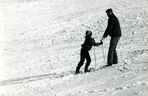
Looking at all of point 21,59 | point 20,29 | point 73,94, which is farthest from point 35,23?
point 73,94

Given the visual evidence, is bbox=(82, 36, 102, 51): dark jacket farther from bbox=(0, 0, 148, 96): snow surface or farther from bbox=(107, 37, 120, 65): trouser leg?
bbox=(0, 0, 148, 96): snow surface

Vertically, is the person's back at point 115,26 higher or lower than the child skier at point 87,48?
higher

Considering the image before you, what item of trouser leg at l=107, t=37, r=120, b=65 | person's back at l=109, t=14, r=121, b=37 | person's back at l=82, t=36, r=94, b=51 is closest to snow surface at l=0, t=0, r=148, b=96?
trouser leg at l=107, t=37, r=120, b=65

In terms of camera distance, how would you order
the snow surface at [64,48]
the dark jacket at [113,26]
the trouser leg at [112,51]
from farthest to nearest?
the trouser leg at [112,51] < the dark jacket at [113,26] < the snow surface at [64,48]

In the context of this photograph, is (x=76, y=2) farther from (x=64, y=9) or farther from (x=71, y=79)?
(x=71, y=79)

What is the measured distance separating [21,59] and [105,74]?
3.03 metres

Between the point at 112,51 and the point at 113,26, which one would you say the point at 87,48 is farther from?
the point at 113,26

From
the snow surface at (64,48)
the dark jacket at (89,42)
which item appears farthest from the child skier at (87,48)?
the snow surface at (64,48)

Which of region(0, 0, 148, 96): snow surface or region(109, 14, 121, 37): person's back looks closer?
region(0, 0, 148, 96): snow surface

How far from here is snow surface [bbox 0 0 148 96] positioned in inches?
249

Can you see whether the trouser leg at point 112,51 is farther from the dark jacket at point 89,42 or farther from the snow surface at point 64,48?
the dark jacket at point 89,42

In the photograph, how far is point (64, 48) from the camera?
924 cm

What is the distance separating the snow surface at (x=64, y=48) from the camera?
6.34 meters

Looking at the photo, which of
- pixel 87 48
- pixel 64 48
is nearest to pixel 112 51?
pixel 87 48
